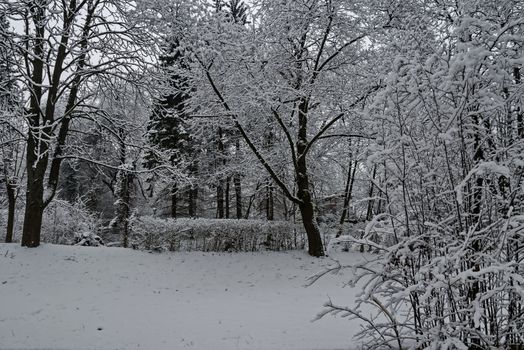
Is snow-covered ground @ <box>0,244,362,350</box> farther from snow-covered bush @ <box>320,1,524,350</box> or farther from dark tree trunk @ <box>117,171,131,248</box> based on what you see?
dark tree trunk @ <box>117,171,131,248</box>

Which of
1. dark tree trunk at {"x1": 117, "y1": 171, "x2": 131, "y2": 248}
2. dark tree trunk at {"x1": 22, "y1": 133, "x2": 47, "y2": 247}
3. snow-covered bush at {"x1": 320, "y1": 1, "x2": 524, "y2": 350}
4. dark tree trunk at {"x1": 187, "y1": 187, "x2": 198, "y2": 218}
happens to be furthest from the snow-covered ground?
dark tree trunk at {"x1": 187, "y1": 187, "x2": 198, "y2": 218}

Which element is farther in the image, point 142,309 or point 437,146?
point 142,309

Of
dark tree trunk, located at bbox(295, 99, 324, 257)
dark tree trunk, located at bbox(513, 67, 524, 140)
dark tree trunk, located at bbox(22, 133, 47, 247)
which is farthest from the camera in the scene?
dark tree trunk, located at bbox(295, 99, 324, 257)

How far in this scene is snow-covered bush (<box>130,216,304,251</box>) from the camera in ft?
37.3

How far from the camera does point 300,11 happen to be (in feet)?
33.8

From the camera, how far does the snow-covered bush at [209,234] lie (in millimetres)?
11359

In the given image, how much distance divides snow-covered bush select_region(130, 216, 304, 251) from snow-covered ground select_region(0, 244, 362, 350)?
0.59 metres

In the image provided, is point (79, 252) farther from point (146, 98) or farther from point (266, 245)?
point (266, 245)

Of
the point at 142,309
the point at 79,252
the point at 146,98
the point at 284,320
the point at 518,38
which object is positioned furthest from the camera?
the point at 146,98

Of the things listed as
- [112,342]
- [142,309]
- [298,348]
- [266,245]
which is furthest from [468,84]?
[266,245]

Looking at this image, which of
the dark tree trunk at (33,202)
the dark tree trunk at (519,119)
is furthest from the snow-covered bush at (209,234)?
the dark tree trunk at (519,119)

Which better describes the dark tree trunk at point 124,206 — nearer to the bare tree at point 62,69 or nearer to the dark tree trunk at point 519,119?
the bare tree at point 62,69

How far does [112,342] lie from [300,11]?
9238mm

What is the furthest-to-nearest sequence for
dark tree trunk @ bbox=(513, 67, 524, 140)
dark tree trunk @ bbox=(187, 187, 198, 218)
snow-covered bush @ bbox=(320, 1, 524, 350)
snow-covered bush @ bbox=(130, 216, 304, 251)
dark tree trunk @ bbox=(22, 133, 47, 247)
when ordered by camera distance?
dark tree trunk @ bbox=(187, 187, 198, 218) → snow-covered bush @ bbox=(130, 216, 304, 251) → dark tree trunk @ bbox=(22, 133, 47, 247) → dark tree trunk @ bbox=(513, 67, 524, 140) → snow-covered bush @ bbox=(320, 1, 524, 350)
